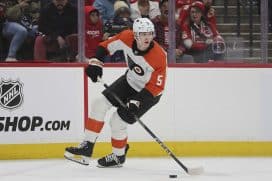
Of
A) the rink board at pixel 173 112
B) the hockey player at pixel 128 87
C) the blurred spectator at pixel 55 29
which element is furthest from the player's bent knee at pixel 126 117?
the blurred spectator at pixel 55 29

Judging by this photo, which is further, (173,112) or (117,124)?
(173,112)

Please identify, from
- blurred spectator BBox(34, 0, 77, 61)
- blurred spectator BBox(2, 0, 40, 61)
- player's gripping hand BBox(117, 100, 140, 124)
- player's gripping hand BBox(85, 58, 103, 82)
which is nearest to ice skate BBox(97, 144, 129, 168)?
player's gripping hand BBox(117, 100, 140, 124)

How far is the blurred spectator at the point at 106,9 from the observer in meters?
5.29

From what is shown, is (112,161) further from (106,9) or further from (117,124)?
(106,9)

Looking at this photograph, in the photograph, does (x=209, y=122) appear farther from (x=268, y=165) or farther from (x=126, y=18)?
(x=126, y=18)

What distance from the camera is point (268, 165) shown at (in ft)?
Result: 15.4

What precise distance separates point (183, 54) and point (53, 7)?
4.09 ft

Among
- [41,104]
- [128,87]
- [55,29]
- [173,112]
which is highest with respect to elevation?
[55,29]

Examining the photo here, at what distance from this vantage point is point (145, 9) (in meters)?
5.38

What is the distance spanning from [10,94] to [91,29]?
0.95 meters

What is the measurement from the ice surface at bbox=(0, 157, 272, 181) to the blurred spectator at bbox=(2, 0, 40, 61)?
102 centimetres

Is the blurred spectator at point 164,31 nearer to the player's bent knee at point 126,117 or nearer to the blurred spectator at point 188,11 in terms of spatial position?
the blurred spectator at point 188,11

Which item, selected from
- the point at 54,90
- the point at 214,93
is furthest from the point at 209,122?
the point at 54,90

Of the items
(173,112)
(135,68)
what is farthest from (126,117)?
(173,112)
